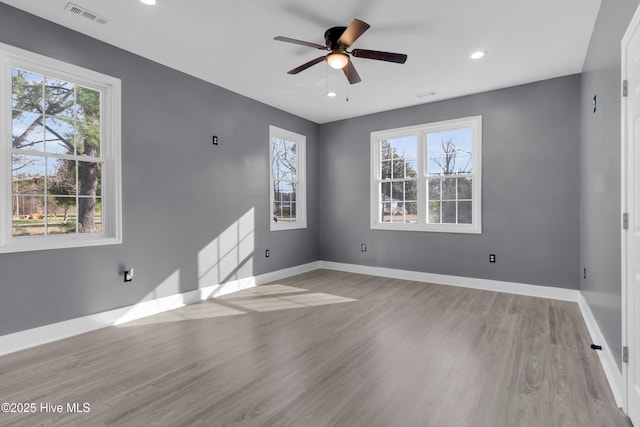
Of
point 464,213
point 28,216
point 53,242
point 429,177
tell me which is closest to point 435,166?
point 429,177

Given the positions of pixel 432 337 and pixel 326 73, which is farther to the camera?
pixel 326 73

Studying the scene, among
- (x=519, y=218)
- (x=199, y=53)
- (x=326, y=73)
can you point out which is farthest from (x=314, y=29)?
(x=519, y=218)

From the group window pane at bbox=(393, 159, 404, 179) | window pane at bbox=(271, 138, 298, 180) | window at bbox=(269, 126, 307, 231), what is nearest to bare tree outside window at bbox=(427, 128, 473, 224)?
window pane at bbox=(393, 159, 404, 179)

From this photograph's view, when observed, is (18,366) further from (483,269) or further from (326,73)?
(483,269)

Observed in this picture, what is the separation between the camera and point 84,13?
2.76 metres

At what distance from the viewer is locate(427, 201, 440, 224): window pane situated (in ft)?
16.8

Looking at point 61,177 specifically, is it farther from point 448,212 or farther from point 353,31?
point 448,212

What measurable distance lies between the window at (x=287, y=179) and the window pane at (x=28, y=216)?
9.79 ft

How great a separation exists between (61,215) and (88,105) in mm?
1147

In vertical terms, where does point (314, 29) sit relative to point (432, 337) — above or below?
above

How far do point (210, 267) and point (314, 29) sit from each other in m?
3.16

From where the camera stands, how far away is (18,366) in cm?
240

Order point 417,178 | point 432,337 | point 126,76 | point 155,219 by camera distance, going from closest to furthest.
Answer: point 432,337
point 126,76
point 155,219
point 417,178

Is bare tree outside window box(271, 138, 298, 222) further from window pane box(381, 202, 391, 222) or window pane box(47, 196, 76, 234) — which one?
window pane box(47, 196, 76, 234)
